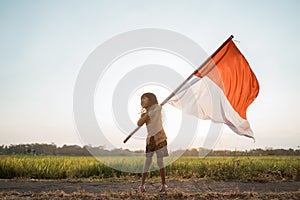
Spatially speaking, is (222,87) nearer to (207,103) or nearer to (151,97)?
(207,103)

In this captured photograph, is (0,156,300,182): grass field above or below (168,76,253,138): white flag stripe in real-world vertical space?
below

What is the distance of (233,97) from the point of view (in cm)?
798

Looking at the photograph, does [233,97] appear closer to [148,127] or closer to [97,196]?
A: [148,127]

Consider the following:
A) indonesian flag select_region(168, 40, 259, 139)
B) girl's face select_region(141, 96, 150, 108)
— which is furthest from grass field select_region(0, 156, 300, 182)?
girl's face select_region(141, 96, 150, 108)

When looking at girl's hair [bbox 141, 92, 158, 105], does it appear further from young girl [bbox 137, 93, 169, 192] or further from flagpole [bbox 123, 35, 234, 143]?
flagpole [bbox 123, 35, 234, 143]

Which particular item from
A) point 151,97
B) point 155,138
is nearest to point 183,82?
point 151,97

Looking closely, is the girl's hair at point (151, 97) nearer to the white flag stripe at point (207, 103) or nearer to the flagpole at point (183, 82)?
the flagpole at point (183, 82)

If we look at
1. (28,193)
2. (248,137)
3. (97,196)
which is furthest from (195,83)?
(28,193)

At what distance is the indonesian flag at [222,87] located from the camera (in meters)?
7.92

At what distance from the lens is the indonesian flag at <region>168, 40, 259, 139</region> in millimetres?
7922

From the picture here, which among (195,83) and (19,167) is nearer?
(195,83)

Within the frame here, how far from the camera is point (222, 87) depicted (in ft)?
26.3

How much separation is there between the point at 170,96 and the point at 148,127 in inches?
32.5

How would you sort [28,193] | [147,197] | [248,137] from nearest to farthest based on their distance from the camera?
[147,197] → [28,193] → [248,137]
